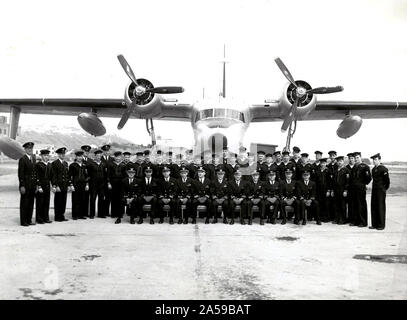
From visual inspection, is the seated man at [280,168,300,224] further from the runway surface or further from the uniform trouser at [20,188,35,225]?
the uniform trouser at [20,188,35,225]

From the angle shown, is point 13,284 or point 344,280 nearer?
point 13,284

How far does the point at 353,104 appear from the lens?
15531 mm

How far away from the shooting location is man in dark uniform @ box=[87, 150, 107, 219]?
9.66 meters

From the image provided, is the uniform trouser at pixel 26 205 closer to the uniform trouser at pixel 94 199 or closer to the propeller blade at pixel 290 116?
the uniform trouser at pixel 94 199

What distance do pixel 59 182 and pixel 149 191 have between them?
2.01 m

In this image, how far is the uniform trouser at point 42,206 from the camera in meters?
8.58

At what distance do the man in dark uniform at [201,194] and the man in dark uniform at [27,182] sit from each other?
342cm

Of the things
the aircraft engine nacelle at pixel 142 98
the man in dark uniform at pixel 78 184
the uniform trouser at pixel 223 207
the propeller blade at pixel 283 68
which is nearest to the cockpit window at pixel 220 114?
the aircraft engine nacelle at pixel 142 98

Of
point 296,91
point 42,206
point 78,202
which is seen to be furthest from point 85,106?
point 296,91

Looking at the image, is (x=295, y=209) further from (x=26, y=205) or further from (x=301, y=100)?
(x=26, y=205)

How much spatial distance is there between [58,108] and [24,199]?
9.76 meters
